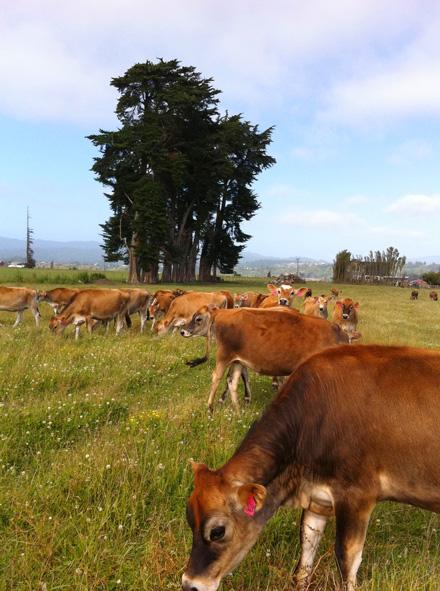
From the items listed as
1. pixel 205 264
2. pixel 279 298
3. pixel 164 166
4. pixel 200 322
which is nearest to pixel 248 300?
pixel 279 298

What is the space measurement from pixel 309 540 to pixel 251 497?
95cm

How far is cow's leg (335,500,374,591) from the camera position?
3480 mm

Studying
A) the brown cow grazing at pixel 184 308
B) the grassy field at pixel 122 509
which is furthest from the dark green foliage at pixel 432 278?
the grassy field at pixel 122 509

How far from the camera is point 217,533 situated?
3.25 metres

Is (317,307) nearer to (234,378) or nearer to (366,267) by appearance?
(234,378)

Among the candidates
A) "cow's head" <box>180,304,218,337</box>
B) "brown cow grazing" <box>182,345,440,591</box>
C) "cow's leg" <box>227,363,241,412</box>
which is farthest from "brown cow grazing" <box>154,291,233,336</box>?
"brown cow grazing" <box>182,345,440,591</box>

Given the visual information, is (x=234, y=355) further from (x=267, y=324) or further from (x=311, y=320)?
(x=311, y=320)

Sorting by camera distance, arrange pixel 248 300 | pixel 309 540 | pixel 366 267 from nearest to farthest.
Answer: pixel 309 540
pixel 248 300
pixel 366 267

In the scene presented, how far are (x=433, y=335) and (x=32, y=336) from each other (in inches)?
579

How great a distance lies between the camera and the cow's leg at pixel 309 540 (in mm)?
3785

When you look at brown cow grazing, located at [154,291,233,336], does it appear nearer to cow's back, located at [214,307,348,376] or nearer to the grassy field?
the grassy field

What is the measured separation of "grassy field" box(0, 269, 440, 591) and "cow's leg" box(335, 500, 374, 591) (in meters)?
0.13

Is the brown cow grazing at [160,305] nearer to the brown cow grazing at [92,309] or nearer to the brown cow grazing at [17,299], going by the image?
the brown cow grazing at [92,309]


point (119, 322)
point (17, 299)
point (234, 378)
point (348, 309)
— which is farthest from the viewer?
point (17, 299)
